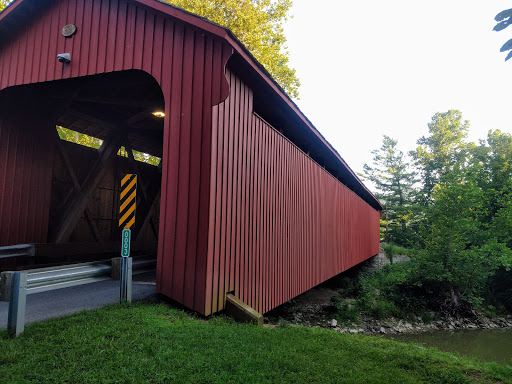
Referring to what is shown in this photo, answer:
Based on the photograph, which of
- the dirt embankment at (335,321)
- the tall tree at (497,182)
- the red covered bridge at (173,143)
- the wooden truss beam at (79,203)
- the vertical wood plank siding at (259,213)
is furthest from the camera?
the tall tree at (497,182)

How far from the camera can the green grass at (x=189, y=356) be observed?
2.30 metres

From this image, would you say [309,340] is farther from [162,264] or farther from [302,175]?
[302,175]

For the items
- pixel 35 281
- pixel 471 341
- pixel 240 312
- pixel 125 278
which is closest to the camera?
pixel 35 281

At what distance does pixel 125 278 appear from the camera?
372 cm

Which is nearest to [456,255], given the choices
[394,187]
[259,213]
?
[259,213]

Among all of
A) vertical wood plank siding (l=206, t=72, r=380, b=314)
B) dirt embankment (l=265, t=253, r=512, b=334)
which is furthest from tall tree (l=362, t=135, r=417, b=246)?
vertical wood plank siding (l=206, t=72, r=380, b=314)

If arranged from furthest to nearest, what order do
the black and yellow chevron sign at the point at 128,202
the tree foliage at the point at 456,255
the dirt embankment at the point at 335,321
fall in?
1. the tree foliage at the point at 456,255
2. the dirt embankment at the point at 335,321
3. the black and yellow chevron sign at the point at 128,202

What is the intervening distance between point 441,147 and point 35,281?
1288 inches

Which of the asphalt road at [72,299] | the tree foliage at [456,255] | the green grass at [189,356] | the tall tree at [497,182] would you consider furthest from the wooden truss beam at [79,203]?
the tall tree at [497,182]

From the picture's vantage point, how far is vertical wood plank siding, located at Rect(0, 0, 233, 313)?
154 inches

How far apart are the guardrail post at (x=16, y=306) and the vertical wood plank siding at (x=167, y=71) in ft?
5.16

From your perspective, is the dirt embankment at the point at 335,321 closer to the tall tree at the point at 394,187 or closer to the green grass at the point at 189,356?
the green grass at the point at 189,356

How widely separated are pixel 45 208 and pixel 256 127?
4.19m

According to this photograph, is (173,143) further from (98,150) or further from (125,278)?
(98,150)
